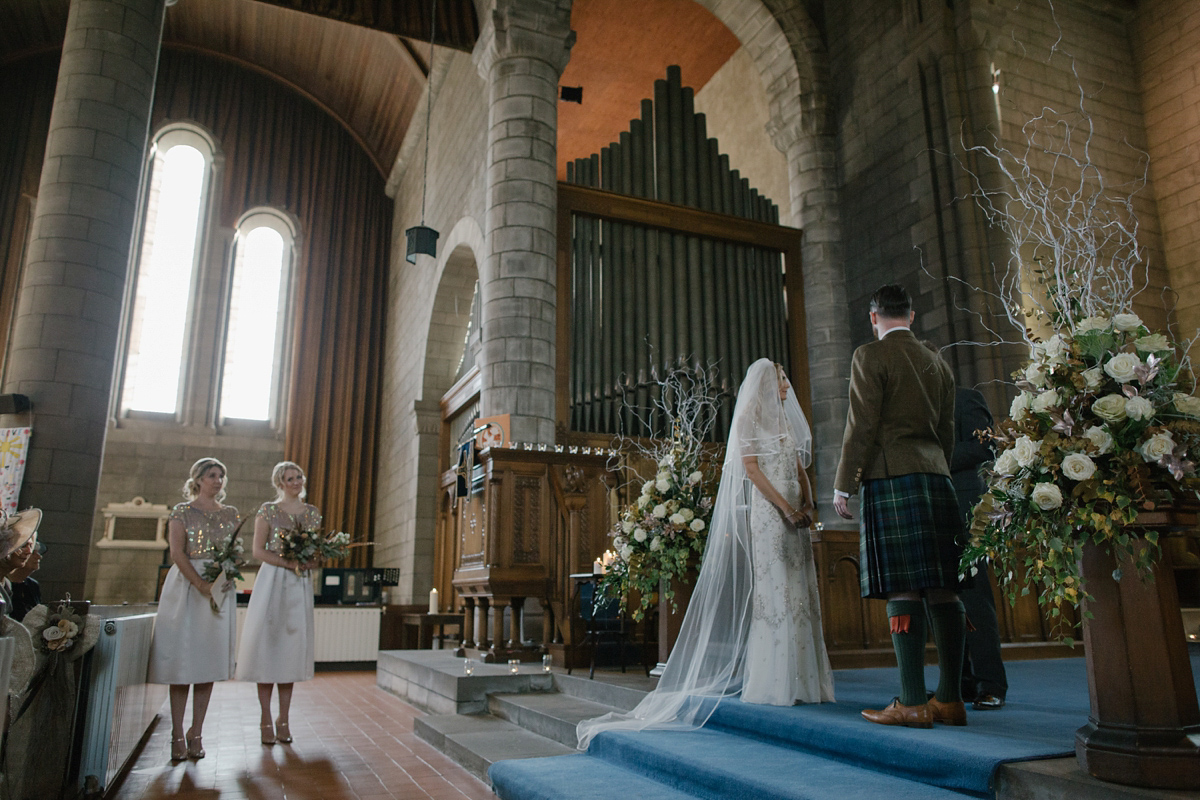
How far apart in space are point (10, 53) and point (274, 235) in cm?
434

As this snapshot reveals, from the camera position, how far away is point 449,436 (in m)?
11.3

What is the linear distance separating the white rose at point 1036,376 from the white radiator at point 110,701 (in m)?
3.18

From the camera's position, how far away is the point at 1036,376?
221 centimetres

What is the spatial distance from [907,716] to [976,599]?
0.84 m

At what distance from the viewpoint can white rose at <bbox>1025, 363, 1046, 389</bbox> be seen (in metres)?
2.21

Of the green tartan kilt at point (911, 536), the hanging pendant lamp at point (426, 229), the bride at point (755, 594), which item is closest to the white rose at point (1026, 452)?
the green tartan kilt at point (911, 536)

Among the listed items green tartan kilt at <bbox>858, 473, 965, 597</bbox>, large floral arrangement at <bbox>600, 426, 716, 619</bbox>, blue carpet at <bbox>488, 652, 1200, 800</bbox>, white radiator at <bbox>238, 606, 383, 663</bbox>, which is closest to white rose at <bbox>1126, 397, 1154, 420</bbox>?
green tartan kilt at <bbox>858, 473, 965, 597</bbox>

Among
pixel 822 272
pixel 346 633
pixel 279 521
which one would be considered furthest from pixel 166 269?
pixel 279 521

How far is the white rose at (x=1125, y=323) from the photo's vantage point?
2118mm

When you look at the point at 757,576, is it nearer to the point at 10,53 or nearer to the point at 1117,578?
the point at 1117,578

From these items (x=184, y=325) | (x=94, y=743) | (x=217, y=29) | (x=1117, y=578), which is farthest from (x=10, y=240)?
(x=1117, y=578)

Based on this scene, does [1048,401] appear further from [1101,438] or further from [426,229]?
[426,229]

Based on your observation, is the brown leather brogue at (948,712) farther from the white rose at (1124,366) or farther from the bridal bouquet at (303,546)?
the bridal bouquet at (303,546)

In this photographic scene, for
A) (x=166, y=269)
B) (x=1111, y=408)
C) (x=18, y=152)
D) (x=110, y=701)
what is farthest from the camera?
(x=166, y=269)
